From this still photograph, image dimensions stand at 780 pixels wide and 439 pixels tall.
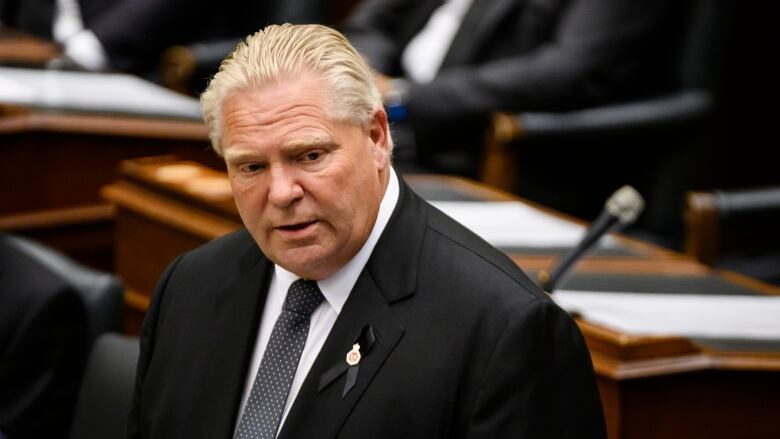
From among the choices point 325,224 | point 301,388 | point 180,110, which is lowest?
point 301,388

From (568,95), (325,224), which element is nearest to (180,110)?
(568,95)

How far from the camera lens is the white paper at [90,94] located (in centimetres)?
383

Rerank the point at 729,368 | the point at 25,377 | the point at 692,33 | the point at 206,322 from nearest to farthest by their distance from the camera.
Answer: the point at 206,322 < the point at 729,368 < the point at 25,377 < the point at 692,33

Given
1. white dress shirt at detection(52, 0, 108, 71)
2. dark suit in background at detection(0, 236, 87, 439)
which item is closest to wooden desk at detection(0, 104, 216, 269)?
dark suit in background at detection(0, 236, 87, 439)

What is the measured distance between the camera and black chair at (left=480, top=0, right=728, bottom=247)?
12.4 ft

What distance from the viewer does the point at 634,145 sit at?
3887 millimetres

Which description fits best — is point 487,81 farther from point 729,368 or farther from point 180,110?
point 729,368

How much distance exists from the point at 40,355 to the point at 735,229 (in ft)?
4.59

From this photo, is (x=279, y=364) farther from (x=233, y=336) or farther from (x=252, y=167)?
(x=252, y=167)

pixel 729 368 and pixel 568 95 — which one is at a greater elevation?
pixel 568 95

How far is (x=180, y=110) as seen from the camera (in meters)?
3.83

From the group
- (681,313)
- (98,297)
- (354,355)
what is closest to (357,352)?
(354,355)

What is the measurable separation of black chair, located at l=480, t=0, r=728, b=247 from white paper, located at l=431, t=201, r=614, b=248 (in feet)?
2.07

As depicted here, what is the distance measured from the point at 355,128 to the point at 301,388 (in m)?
0.31
